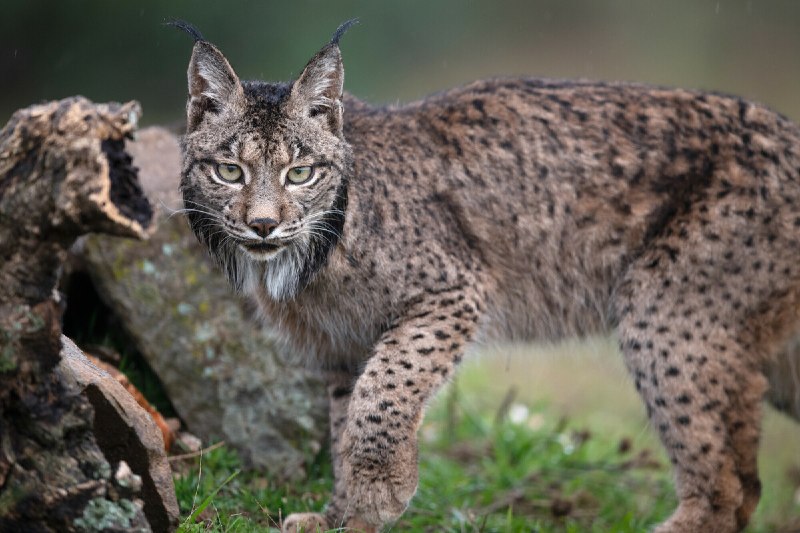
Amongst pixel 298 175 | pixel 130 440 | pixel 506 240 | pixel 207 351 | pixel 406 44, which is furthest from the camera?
pixel 406 44

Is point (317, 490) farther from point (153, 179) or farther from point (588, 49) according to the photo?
point (588, 49)

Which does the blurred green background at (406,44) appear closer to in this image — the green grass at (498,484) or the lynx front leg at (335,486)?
the green grass at (498,484)

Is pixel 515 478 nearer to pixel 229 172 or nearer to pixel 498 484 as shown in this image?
pixel 498 484

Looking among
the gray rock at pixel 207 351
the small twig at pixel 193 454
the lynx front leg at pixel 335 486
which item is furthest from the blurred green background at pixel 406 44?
the small twig at pixel 193 454

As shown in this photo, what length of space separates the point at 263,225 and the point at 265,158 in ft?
1.10

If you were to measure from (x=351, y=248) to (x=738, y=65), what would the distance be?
1155cm

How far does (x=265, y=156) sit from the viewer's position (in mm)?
4785

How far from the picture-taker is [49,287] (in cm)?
344

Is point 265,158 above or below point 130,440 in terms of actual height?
above

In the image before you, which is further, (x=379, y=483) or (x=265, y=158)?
(x=379, y=483)

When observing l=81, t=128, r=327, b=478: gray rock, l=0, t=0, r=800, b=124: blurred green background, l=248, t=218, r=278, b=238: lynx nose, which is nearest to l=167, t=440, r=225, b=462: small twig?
l=81, t=128, r=327, b=478: gray rock

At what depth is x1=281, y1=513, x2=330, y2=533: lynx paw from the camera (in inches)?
199

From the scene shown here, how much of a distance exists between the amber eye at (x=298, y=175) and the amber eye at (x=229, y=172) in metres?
0.22

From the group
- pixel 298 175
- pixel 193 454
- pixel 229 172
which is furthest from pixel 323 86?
pixel 193 454
